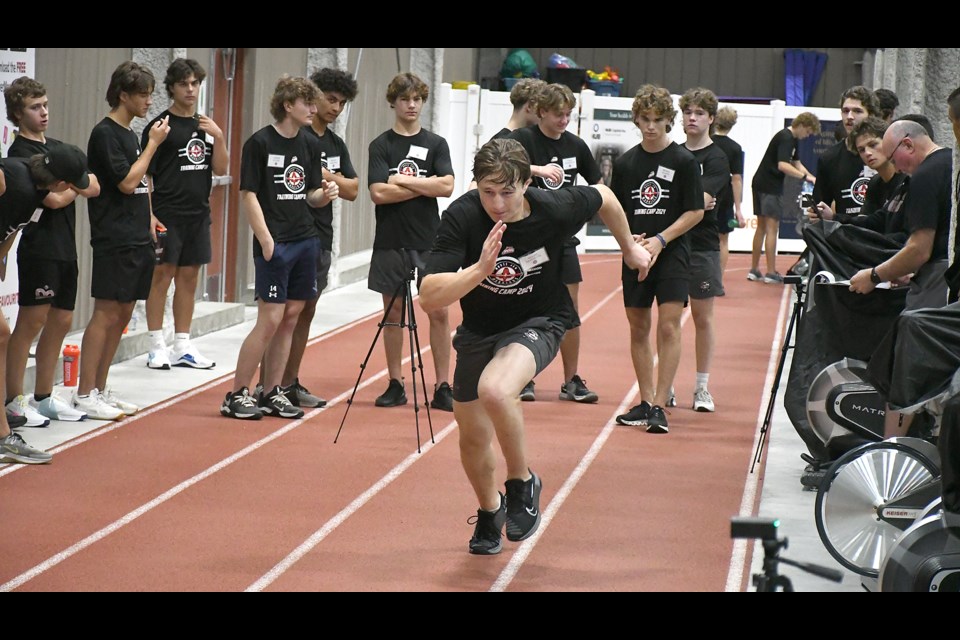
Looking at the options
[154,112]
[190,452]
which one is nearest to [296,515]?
[190,452]

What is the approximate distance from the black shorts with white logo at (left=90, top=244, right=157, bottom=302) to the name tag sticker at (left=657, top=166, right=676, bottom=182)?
124 inches

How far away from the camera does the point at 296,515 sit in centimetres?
598

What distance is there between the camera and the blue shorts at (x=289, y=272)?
783cm

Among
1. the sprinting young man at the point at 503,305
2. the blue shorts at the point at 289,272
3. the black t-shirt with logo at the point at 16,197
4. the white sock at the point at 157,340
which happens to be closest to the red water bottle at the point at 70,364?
the white sock at the point at 157,340

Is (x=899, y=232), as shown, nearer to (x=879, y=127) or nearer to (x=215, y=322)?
(x=879, y=127)

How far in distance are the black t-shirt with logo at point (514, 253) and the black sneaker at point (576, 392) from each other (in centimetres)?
332

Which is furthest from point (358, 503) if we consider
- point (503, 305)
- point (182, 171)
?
point (182, 171)

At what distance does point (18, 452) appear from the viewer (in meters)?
6.61

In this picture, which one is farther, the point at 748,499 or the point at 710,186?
the point at 710,186

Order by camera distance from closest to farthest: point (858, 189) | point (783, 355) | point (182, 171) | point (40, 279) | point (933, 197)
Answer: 1. point (933, 197)
2. point (783, 355)
3. point (40, 279)
4. point (858, 189)
5. point (182, 171)

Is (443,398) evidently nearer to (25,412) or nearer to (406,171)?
(406,171)

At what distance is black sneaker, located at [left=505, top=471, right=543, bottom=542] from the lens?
537 centimetres

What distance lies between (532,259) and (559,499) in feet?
5.14

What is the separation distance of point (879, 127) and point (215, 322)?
595 centimetres
